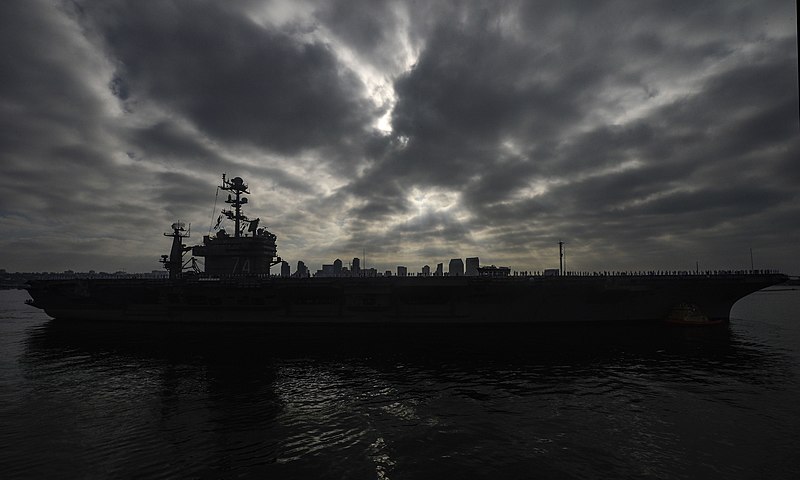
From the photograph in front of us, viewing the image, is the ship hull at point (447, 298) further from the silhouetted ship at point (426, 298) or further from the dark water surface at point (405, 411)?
the dark water surface at point (405, 411)

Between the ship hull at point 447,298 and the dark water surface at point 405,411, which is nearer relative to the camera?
the dark water surface at point 405,411

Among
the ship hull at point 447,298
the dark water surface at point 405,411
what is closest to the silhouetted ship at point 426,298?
the ship hull at point 447,298

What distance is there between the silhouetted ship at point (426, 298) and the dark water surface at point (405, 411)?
6251 millimetres

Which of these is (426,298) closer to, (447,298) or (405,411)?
(447,298)

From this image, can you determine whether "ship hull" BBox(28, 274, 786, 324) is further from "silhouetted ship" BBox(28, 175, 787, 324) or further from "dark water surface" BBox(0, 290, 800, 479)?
"dark water surface" BBox(0, 290, 800, 479)

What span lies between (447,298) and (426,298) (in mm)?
1717

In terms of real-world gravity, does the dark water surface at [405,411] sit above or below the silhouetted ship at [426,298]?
below

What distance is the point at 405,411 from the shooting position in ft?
37.6

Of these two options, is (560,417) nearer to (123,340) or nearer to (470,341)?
(470,341)

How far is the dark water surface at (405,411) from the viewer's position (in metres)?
8.25

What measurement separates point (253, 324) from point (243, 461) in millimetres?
24436

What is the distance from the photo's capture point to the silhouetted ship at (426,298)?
91.3ft

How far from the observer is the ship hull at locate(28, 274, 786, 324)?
2777cm

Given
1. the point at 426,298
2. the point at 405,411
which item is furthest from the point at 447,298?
the point at 405,411
